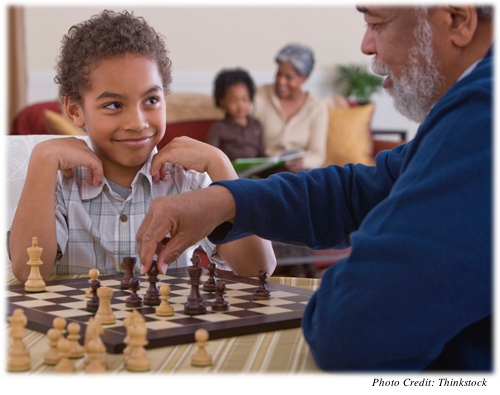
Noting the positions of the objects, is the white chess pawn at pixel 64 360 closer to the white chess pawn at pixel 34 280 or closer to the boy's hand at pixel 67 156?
the white chess pawn at pixel 34 280

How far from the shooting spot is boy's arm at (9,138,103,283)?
4.79ft

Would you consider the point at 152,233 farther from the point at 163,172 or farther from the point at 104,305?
the point at 163,172

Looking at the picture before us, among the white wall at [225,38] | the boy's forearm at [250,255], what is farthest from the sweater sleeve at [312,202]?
the white wall at [225,38]

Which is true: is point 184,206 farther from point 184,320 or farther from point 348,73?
point 348,73

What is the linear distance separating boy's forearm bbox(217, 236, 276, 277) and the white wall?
3703mm

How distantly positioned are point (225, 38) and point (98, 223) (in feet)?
14.1

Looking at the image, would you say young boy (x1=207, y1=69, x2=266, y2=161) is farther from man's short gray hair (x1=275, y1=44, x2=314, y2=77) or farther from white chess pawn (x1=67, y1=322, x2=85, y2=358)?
white chess pawn (x1=67, y1=322, x2=85, y2=358)

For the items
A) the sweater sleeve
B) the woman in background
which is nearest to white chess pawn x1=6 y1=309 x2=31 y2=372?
the sweater sleeve

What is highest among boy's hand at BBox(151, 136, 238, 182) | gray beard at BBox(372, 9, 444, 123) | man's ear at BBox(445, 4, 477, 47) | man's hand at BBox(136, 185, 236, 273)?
man's ear at BBox(445, 4, 477, 47)

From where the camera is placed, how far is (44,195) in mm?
1493

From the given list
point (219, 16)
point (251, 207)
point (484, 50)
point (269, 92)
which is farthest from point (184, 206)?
point (219, 16)

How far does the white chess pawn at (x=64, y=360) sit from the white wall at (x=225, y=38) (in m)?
4.36

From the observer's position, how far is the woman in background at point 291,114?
4688mm

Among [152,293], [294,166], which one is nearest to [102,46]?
[152,293]
